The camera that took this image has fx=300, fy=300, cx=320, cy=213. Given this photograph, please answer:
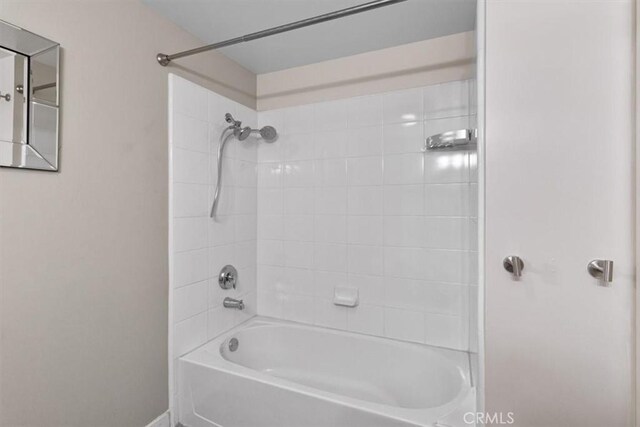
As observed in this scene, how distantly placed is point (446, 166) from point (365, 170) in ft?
1.59

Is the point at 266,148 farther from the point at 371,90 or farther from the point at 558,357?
the point at 558,357

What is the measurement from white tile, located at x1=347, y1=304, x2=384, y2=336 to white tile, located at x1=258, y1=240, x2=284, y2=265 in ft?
2.07

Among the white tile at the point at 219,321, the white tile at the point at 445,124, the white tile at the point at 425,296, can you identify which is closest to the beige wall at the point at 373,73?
the white tile at the point at 445,124

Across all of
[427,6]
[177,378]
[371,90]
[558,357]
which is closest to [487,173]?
[558,357]

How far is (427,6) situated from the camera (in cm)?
148

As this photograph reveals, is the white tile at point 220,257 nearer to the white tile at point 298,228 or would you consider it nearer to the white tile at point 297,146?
the white tile at point 298,228

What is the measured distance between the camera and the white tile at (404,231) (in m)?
1.82

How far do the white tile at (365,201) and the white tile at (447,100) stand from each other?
548 mm

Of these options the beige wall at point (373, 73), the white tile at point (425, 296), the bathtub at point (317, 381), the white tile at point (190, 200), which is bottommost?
the bathtub at point (317, 381)

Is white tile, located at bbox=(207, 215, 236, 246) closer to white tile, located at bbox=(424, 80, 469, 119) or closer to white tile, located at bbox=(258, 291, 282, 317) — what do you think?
white tile, located at bbox=(258, 291, 282, 317)

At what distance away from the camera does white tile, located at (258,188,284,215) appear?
7.25 ft

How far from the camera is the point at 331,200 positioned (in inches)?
80.6

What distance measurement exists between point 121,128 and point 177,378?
1322 millimetres

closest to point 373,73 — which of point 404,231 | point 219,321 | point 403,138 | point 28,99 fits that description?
point 403,138
